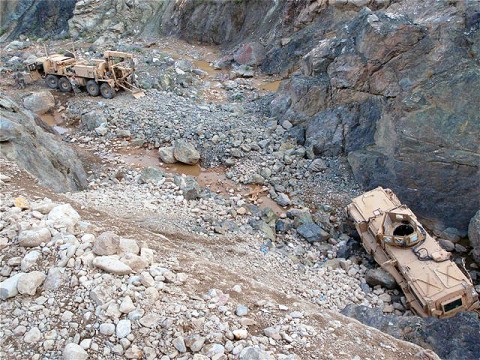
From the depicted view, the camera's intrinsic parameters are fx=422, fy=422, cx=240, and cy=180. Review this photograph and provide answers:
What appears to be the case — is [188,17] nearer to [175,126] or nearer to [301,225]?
[175,126]

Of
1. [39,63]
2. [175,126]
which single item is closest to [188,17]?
[39,63]

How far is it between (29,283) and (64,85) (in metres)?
13.3

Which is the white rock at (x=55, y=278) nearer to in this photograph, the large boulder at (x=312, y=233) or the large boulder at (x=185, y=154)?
the large boulder at (x=312, y=233)

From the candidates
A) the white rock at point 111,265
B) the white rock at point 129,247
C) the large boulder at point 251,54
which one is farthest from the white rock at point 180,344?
the large boulder at point 251,54

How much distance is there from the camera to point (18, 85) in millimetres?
17062

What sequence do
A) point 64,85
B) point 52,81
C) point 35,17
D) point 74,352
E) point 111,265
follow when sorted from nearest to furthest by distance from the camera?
point 74,352
point 111,265
point 64,85
point 52,81
point 35,17

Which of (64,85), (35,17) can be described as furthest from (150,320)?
(35,17)

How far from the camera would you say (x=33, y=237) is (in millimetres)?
5012

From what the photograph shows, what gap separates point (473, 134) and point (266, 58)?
38.7 ft

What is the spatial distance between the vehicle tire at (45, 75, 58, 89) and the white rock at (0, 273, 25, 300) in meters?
13.5

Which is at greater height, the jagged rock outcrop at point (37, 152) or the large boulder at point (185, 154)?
the jagged rock outcrop at point (37, 152)

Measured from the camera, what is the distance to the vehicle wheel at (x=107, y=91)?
1539 centimetres

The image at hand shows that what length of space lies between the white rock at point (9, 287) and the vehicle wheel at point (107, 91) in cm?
1183

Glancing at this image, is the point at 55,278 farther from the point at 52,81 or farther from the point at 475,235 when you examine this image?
the point at 52,81
